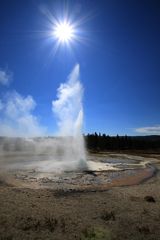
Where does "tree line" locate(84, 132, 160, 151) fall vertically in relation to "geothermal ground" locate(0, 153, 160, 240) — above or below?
above

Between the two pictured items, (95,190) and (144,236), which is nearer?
(144,236)

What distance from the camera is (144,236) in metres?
9.72

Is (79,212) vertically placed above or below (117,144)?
below

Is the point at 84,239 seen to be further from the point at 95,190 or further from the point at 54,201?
the point at 95,190

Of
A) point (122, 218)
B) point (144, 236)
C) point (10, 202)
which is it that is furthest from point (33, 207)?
point (144, 236)

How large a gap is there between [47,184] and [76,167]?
10918 mm

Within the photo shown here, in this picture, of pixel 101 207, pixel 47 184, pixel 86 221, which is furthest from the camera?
pixel 47 184

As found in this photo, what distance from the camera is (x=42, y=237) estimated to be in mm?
9320

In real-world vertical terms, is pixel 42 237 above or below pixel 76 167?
below

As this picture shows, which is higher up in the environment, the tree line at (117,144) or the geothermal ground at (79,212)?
the tree line at (117,144)

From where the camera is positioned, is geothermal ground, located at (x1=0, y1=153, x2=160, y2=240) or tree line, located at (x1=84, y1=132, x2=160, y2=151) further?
tree line, located at (x1=84, y1=132, x2=160, y2=151)

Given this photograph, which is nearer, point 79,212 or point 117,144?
point 79,212

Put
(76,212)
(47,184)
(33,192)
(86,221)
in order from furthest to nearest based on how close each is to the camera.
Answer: (47,184) < (33,192) < (76,212) < (86,221)

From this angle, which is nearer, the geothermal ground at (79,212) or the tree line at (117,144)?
the geothermal ground at (79,212)
